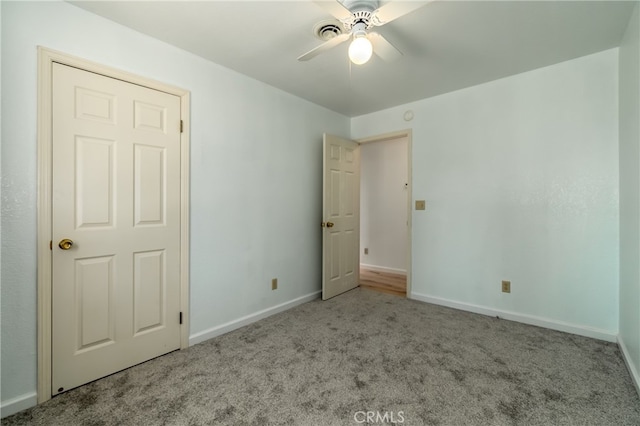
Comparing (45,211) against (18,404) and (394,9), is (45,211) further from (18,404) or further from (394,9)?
(394,9)

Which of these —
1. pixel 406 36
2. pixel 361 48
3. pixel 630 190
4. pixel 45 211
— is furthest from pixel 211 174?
pixel 630 190

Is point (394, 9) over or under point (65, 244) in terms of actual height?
over

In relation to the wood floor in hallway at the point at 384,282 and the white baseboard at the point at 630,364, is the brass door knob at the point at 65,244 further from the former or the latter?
the white baseboard at the point at 630,364

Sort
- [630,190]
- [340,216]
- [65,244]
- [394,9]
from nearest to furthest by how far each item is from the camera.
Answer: [394,9] → [65,244] → [630,190] → [340,216]

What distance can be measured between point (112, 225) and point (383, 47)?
2.19m

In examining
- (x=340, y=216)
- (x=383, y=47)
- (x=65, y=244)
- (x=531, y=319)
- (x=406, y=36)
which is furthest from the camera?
(x=340, y=216)

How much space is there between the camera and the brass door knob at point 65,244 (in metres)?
1.68

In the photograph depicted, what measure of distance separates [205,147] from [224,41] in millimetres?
841

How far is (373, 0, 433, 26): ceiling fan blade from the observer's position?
1384mm

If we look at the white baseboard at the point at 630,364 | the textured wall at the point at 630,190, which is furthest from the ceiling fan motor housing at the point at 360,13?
the white baseboard at the point at 630,364

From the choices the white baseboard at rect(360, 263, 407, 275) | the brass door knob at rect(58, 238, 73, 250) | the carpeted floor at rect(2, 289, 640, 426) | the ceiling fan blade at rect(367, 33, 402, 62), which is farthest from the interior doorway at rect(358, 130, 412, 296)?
the brass door knob at rect(58, 238, 73, 250)

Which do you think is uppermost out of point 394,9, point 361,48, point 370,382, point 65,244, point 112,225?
point 394,9

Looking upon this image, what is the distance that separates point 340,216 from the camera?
3.58 metres

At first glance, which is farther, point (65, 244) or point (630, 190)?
point (630, 190)
